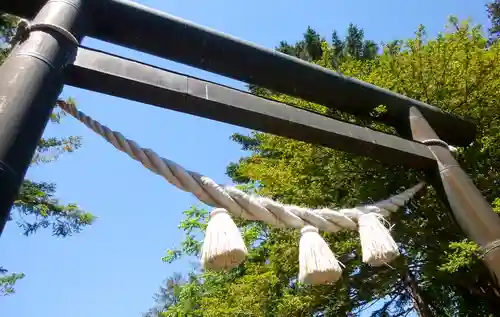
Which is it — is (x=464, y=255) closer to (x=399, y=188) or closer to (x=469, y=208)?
(x=469, y=208)

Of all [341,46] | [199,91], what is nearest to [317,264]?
[199,91]

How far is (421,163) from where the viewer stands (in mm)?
2670

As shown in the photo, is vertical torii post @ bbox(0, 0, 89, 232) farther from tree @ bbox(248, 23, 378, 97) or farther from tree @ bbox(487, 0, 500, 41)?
tree @ bbox(487, 0, 500, 41)

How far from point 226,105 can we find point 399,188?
2.53m

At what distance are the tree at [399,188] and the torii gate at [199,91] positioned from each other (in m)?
0.52

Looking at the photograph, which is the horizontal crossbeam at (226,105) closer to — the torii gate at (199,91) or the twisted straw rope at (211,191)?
the torii gate at (199,91)

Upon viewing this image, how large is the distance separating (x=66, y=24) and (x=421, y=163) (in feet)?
7.07

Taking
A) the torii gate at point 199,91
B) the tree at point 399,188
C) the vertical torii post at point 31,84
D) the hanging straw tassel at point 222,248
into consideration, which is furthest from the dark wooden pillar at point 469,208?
the vertical torii post at point 31,84

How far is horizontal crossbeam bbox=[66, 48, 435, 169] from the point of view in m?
1.96

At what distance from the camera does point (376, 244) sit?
79.7 inches

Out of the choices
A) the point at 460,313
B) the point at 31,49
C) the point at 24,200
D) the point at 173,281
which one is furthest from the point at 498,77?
the point at 173,281

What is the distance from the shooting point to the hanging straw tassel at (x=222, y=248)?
168 cm

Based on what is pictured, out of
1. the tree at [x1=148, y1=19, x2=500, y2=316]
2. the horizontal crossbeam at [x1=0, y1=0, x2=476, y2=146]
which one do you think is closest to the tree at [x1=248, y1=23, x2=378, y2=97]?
the tree at [x1=148, y1=19, x2=500, y2=316]

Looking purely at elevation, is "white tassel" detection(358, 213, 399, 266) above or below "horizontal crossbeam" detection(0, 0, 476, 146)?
below
